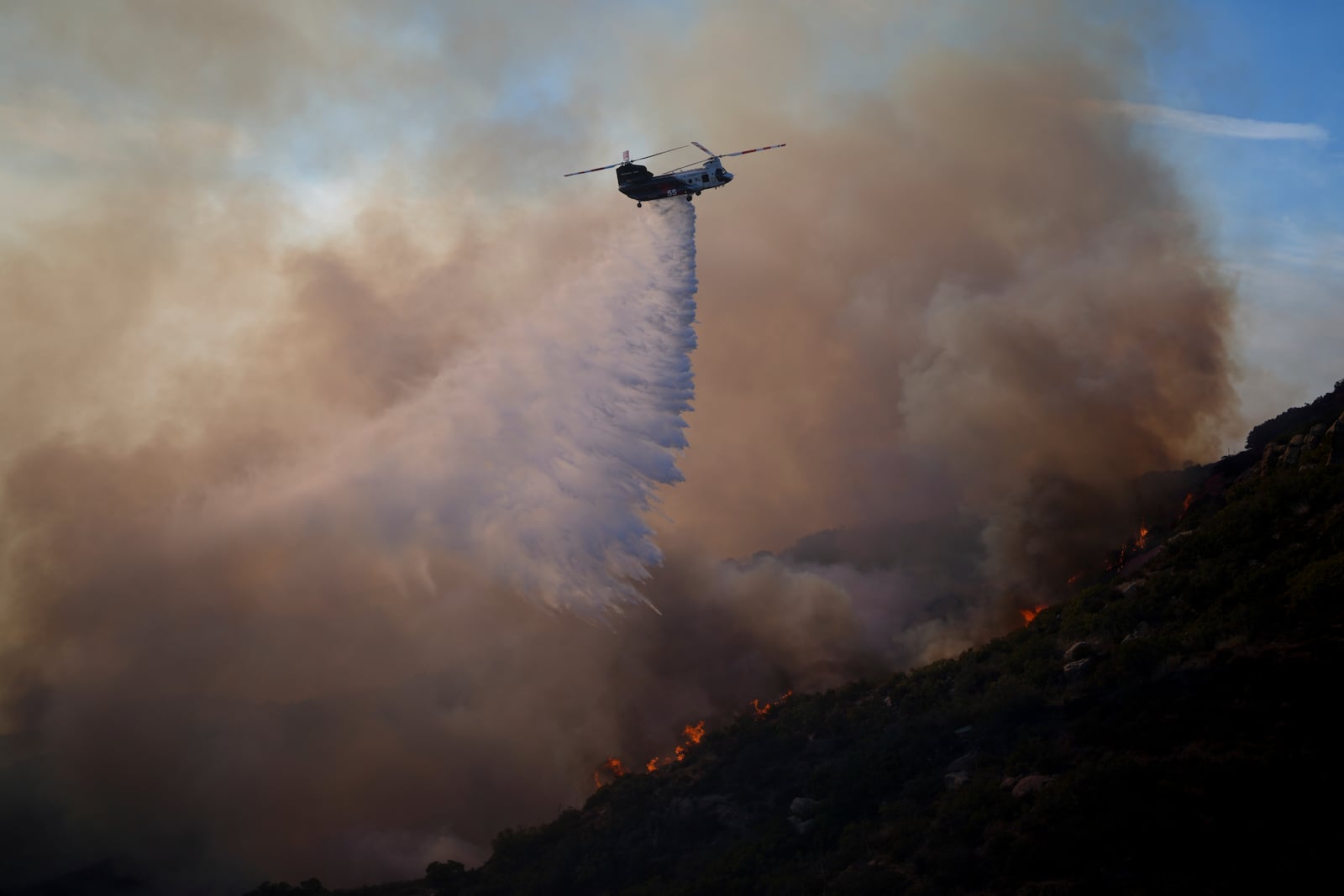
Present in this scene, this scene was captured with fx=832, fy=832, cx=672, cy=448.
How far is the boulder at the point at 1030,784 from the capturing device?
2539 inches

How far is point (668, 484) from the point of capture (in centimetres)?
8438

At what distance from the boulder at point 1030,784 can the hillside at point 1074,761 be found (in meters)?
0.26

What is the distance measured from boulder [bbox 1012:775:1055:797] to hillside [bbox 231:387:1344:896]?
256mm

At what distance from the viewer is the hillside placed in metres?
53.4

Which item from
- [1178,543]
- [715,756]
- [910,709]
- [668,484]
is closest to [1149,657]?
[1178,543]

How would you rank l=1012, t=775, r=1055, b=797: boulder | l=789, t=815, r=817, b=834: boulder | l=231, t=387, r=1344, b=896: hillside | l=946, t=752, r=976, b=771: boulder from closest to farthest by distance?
l=231, t=387, r=1344, b=896: hillside < l=1012, t=775, r=1055, b=797: boulder < l=946, t=752, r=976, b=771: boulder < l=789, t=815, r=817, b=834: boulder

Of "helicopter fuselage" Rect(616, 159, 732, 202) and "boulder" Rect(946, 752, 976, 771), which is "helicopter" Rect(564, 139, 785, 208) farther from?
"boulder" Rect(946, 752, 976, 771)

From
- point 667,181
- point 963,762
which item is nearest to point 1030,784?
point 963,762

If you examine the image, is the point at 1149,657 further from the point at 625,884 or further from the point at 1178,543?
the point at 625,884

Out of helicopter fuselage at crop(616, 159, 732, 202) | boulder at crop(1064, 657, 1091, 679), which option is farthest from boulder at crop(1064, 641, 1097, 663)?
helicopter fuselage at crop(616, 159, 732, 202)

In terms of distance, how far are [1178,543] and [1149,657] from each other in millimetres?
23023

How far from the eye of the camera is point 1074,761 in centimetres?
6569

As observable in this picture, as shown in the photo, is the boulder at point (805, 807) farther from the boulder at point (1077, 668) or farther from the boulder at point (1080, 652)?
the boulder at point (1080, 652)

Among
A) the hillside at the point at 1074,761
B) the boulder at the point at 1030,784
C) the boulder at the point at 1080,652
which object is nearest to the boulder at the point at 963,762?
the hillside at the point at 1074,761
